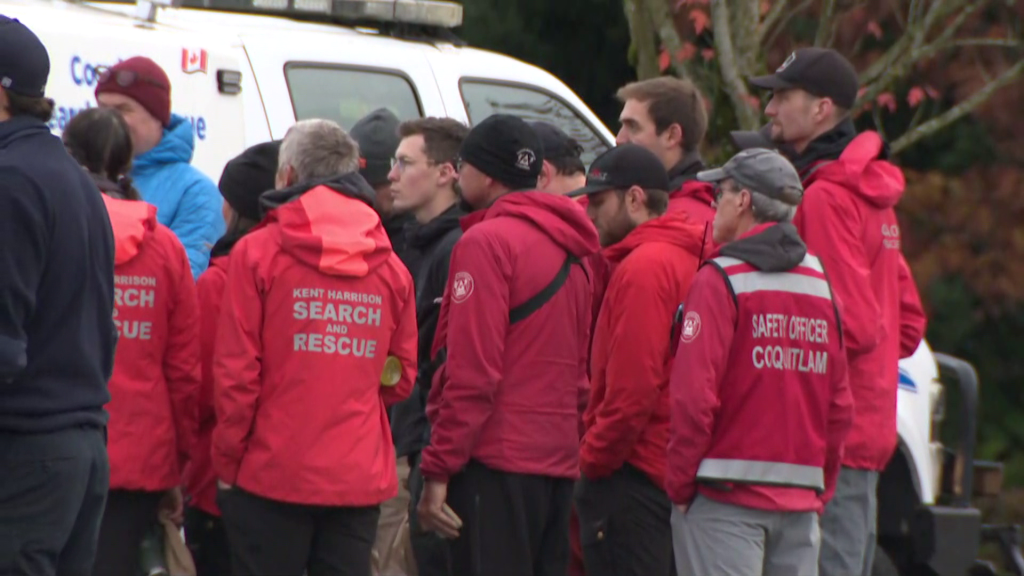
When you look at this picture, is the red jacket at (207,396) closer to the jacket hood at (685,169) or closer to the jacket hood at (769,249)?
the jacket hood at (769,249)

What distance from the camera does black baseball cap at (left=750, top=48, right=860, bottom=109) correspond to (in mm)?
5523

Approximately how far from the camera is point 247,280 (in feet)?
15.4

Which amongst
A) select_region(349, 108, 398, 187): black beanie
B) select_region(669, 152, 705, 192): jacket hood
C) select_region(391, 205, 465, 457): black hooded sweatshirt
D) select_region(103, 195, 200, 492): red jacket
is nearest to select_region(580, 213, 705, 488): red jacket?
select_region(391, 205, 465, 457): black hooded sweatshirt

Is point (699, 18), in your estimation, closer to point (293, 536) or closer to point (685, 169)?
point (685, 169)

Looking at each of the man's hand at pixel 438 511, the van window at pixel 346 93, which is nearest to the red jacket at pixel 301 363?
the man's hand at pixel 438 511

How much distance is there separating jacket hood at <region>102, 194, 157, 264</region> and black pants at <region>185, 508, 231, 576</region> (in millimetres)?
1013

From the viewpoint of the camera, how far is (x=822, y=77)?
217 inches

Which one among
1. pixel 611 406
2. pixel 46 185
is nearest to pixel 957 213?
pixel 611 406

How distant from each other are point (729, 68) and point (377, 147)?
3.75 m

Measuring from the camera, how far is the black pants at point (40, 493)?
12.7ft

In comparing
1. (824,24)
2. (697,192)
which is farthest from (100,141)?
(824,24)

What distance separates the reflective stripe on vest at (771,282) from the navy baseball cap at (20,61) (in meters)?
1.95

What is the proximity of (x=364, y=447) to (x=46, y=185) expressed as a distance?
4.31 feet

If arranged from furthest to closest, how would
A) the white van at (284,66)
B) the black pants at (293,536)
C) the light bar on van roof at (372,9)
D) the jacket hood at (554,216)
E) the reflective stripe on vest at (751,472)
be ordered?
the light bar on van roof at (372,9) < the white van at (284,66) < the jacket hood at (554,216) < the black pants at (293,536) < the reflective stripe on vest at (751,472)
